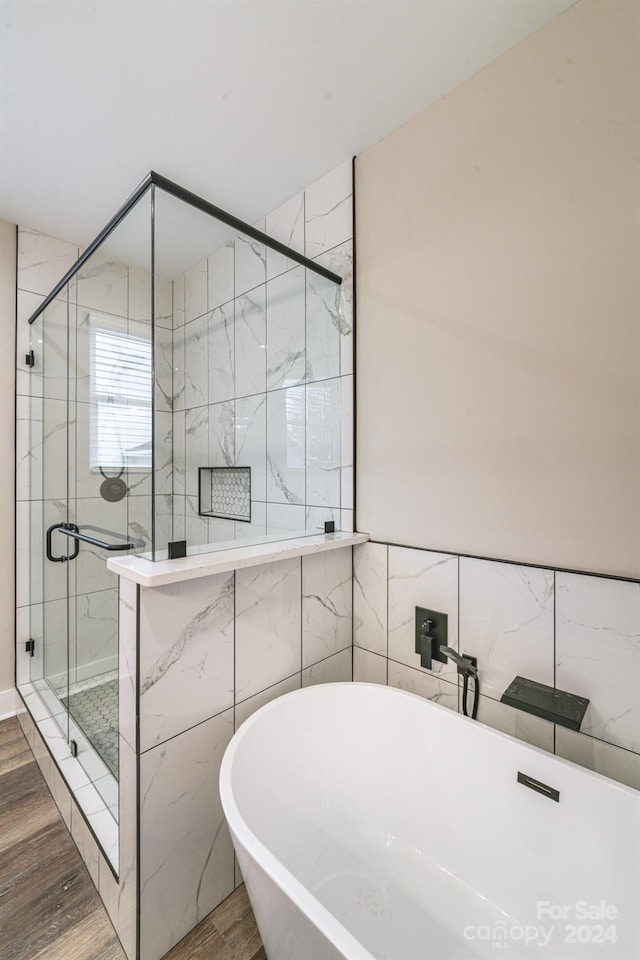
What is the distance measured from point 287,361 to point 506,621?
A: 1342 millimetres

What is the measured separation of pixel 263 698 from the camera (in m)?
1.35

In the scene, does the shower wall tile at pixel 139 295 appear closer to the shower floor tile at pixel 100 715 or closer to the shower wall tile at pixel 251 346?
the shower wall tile at pixel 251 346

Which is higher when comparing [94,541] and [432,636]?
[94,541]

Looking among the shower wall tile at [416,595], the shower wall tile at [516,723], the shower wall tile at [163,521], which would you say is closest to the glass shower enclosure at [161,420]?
the shower wall tile at [163,521]

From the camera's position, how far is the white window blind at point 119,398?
1285mm

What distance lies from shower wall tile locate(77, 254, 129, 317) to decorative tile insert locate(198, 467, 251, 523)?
0.70 m

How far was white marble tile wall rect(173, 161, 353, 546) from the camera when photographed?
170 cm

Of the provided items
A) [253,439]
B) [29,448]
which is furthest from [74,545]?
[253,439]

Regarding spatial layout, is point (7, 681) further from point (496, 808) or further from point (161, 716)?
→ point (496, 808)

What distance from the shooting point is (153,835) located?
1.07 m

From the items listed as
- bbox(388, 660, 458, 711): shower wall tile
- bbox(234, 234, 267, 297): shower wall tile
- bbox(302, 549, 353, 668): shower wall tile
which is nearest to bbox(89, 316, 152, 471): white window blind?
bbox(234, 234, 267, 297): shower wall tile

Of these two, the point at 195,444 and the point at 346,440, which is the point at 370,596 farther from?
the point at 195,444

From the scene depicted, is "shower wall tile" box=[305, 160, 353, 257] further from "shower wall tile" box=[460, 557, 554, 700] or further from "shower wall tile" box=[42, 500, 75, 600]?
"shower wall tile" box=[42, 500, 75, 600]

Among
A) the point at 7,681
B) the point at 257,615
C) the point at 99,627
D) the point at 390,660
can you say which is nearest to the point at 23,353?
the point at 99,627
